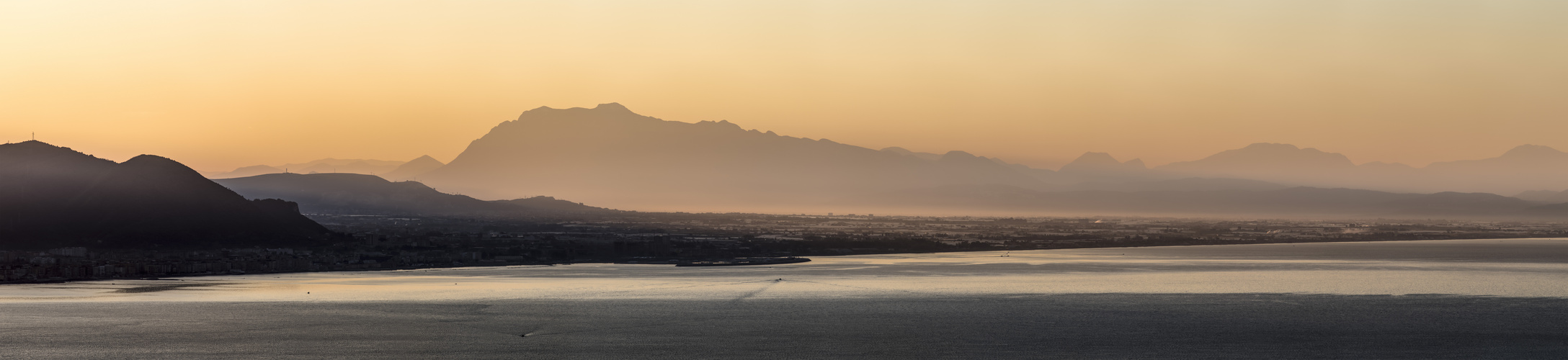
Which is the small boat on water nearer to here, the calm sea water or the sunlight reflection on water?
the sunlight reflection on water

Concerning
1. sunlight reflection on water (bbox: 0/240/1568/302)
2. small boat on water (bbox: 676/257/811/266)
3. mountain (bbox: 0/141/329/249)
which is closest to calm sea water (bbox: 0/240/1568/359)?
sunlight reflection on water (bbox: 0/240/1568/302)

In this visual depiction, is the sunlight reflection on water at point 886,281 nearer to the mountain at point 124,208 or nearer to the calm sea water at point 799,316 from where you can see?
the calm sea water at point 799,316

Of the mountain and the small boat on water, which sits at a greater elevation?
the mountain

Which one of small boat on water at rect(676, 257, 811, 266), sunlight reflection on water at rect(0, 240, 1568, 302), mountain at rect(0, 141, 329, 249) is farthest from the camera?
mountain at rect(0, 141, 329, 249)

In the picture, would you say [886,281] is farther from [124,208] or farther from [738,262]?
[124,208]

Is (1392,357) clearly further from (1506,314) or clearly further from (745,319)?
(745,319)

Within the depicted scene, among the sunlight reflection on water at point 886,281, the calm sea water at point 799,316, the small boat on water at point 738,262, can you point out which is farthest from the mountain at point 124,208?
the small boat on water at point 738,262

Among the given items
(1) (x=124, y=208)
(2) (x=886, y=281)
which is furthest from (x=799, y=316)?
(1) (x=124, y=208)

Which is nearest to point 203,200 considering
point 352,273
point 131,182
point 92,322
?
point 131,182
